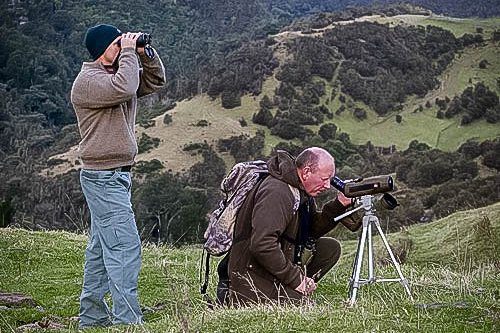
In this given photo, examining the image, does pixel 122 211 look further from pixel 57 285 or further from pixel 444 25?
pixel 444 25

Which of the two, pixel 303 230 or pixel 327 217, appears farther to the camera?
pixel 327 217

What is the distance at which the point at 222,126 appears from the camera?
8025cm

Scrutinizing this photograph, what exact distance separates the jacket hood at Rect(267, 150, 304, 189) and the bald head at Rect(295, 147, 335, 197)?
53mm

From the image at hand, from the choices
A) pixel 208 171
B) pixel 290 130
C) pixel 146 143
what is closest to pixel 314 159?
pixel 208 171

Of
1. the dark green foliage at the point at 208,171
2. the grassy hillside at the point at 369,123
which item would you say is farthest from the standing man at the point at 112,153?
the grassy hillside at the point at 369,123

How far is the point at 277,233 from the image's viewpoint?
6.39 meters

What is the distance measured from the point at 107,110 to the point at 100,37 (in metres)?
0.61

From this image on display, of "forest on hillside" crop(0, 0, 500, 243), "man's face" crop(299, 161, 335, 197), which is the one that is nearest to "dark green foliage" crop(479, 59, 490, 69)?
"forest on hillside" crop(0, 0, 500, 243)

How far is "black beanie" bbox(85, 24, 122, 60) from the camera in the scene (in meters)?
6.53

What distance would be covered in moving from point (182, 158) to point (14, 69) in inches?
899

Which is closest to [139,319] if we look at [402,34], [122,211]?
[122,211]

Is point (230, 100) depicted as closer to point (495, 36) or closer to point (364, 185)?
point (495, 36)

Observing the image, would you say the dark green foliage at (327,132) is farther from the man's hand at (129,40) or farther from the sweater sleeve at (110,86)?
the sweater sleeve at (110,86)

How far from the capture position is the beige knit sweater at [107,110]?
6234mm
